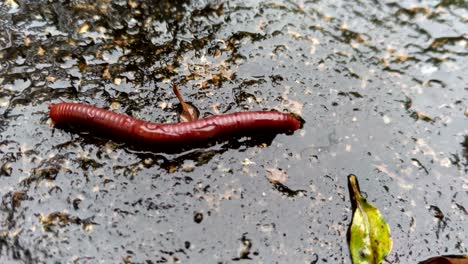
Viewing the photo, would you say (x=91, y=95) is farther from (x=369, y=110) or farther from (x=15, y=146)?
(x=369, y=110)

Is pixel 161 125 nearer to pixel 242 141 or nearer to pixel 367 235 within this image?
pixel 242 141

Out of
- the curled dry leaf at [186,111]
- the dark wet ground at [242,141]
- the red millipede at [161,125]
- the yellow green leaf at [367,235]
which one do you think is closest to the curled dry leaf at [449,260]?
the dark wet ground at [242,141]

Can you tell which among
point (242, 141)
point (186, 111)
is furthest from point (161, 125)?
point (242, 141)

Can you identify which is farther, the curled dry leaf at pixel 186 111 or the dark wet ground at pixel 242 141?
the curled dry leaf at pixel 186 111

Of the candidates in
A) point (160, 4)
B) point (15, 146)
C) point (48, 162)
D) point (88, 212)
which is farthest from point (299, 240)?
point (160, 4)

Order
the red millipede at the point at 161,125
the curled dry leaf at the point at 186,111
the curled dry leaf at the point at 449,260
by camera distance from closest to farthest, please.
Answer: the curled dry leaf at the point at 449,260
the red millipede at the point at 161,125
the curled dry leaf at the point at 186,111

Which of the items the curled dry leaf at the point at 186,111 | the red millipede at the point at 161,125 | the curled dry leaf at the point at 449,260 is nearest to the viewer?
the curled dry leaf at the point at 449,260

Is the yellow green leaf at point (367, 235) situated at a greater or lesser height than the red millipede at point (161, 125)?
lesser

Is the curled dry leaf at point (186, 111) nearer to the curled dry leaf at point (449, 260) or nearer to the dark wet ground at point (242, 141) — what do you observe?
the dark wet ground at point (242, 141)
